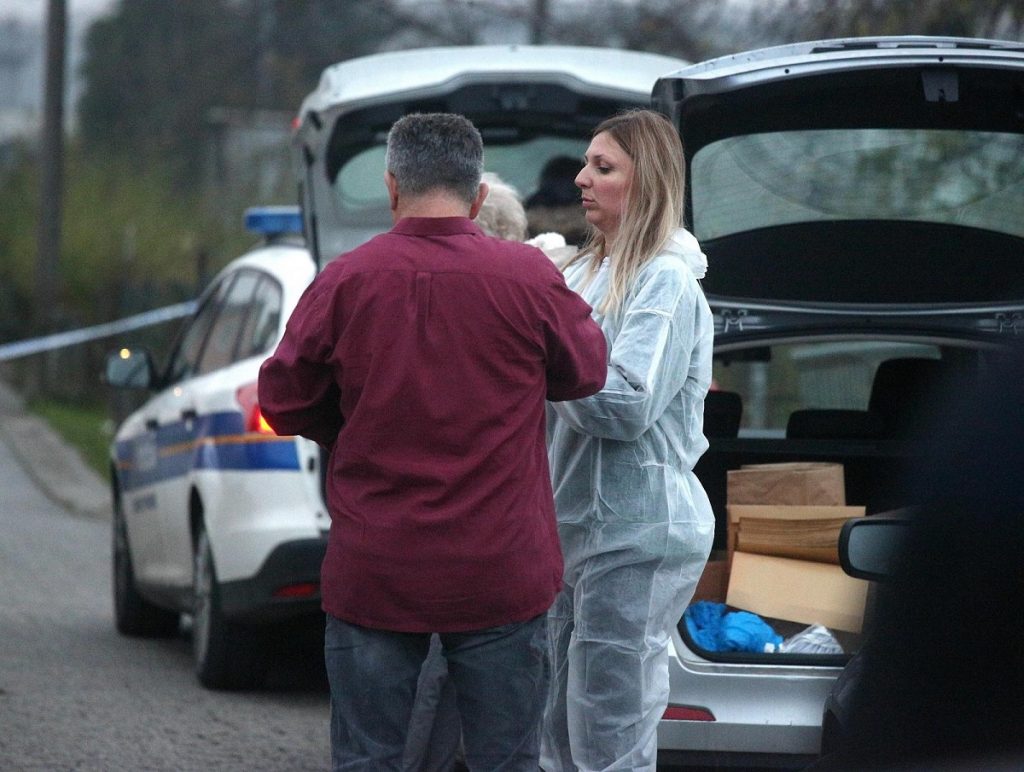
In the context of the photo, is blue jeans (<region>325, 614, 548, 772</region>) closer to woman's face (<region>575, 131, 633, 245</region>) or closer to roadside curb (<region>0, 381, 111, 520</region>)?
woman's face (<region>575, 131, 633, 245</region>)

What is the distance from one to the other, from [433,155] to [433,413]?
519 mm

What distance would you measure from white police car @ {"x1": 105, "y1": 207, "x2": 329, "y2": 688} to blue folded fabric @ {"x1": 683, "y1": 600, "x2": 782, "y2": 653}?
1.86 meters

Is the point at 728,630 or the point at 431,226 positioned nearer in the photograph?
the point at 431,226

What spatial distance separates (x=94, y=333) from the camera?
21.1 m

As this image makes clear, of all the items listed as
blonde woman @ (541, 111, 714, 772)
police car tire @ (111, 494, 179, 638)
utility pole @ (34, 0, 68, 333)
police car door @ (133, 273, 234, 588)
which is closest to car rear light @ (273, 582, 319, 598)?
police car door @ (133, 273, 234, 588)

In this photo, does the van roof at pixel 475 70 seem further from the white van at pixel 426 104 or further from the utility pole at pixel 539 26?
the utility pole at pixel 539 26

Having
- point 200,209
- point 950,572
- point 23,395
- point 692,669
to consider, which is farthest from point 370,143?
point 200,209

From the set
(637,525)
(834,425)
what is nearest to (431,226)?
(637,525)

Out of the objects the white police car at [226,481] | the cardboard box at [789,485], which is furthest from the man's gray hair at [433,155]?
the white police car at [226,481]

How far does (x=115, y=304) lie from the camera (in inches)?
923

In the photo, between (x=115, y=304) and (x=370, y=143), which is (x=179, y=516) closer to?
(x=370, y=143)

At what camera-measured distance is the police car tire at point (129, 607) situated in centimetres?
864

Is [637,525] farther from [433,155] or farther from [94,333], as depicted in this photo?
[94,333]

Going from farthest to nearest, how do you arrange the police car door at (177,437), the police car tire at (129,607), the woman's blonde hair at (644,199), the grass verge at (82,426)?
the grass verge at (82,426), the police car tire at (129,607), the police car door at (177,437), the woman's blonde hair at (644,199)
